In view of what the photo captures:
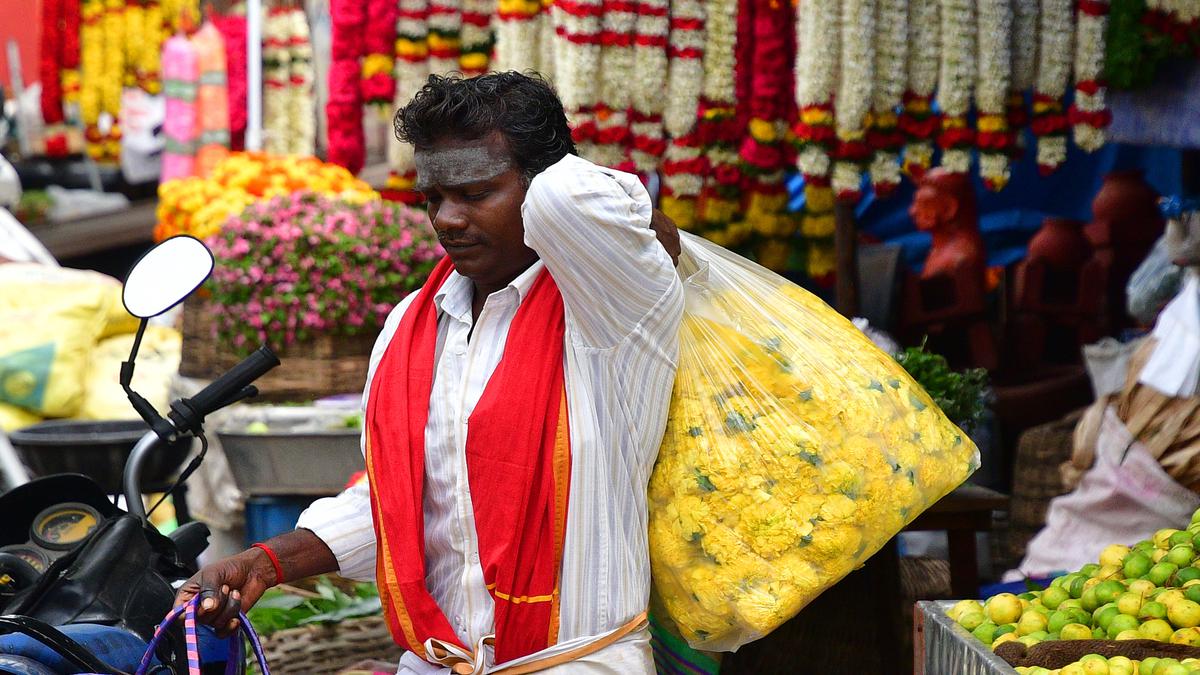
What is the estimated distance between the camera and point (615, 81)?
434 centimetres

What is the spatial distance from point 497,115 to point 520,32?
8.83 ft

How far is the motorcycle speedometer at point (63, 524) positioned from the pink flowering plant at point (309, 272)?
203 cm

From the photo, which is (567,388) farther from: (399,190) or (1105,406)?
(399,190)

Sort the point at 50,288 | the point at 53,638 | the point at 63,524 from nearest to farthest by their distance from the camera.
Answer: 1. the point at 53,638
2. the point at 63,524
3. the point at 50,288

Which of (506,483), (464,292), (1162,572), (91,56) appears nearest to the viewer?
(506,483)

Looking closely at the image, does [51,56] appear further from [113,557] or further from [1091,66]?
[113,557]

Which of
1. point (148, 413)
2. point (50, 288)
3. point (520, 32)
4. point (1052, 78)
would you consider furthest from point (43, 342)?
point (1052, 78)

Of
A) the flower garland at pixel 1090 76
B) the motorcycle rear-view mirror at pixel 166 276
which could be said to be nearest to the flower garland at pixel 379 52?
the flower garland at pixel 1090 76

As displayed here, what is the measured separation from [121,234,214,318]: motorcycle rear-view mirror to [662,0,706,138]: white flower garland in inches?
Answer: 94.4

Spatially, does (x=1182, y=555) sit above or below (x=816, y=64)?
below

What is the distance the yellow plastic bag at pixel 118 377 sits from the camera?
599 centimetres

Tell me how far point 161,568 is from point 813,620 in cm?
165

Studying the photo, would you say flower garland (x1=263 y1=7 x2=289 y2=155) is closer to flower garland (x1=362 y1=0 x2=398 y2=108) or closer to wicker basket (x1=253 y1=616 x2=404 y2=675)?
flower garland (x1=362 y1=0 x2=398 y2=108)

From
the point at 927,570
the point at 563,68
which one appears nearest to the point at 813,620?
the point at 927,570
